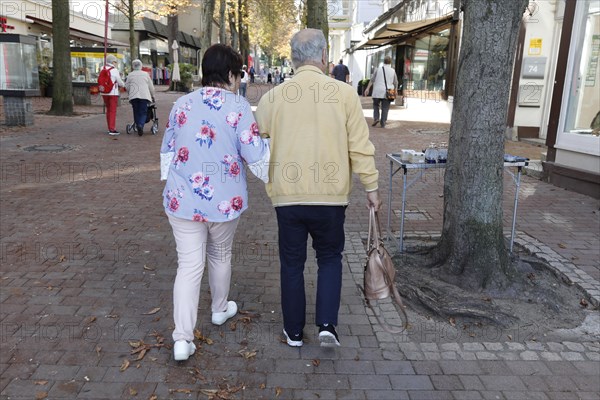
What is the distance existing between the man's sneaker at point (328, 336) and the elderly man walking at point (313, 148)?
1.70 feet

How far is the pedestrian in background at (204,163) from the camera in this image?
10.1ft

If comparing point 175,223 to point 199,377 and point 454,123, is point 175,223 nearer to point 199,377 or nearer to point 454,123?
point 199,377

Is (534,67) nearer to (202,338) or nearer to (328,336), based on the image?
(328,336)

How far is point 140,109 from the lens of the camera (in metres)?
12.6

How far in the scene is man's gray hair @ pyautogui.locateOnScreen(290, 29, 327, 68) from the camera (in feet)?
10.5

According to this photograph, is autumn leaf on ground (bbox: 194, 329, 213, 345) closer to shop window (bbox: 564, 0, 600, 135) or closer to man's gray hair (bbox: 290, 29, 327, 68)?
man's gray hair (bbox: 290, 29, 327, 68)

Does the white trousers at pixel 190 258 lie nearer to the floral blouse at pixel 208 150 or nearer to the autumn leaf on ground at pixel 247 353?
the floral blouse at pixel 208 150

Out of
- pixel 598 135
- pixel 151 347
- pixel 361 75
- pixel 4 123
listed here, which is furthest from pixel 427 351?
pixel 361 75

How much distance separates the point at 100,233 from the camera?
5809 mm

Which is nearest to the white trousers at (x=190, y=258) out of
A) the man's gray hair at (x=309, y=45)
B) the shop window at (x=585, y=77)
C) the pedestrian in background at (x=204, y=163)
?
the pedestrian in background at (x=204, y=163)

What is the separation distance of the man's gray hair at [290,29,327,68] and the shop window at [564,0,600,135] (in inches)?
251

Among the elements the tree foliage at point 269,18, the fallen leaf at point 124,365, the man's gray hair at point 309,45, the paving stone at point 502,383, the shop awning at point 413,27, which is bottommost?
the fallen leaf at point 124,365

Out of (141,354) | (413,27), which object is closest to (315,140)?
(141,354)

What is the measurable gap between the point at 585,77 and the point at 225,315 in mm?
7297
